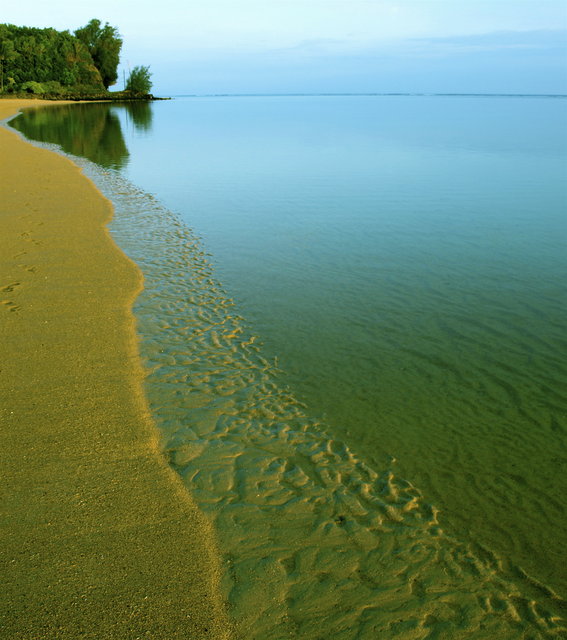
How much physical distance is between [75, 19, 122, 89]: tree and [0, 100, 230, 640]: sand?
5613 inches

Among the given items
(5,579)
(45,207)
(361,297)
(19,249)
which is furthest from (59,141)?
(5,579)

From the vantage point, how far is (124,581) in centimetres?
408

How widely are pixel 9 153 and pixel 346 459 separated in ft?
89.2

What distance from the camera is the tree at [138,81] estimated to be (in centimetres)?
13888

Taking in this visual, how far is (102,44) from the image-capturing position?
130750 millimetres

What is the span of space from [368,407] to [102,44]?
487ft

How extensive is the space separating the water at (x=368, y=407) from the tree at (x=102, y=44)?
5315 inches

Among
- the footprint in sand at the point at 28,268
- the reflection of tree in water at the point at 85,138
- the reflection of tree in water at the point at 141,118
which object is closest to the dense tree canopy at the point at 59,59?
the reflection of tree in water at the point at 141,118

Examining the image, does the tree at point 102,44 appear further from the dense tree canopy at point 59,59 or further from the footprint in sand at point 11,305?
the footprint in sand at point 11,305

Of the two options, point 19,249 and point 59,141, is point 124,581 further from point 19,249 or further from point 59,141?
point 59,141

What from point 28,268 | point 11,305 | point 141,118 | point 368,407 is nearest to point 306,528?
point 368,407

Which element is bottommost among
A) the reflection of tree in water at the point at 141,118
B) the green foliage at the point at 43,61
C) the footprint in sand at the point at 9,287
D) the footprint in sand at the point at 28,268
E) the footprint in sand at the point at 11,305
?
the reflection of tree in water at the point at 141,118

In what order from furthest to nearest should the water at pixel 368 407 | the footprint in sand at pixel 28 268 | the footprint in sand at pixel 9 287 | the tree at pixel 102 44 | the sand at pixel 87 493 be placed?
the tree at pixel 102 44 → the footprint in sand at pixel 28 268 → the footprint in sand at pixel 9 287 → the water at pixel 368 407 → the sand at pixel 87 493

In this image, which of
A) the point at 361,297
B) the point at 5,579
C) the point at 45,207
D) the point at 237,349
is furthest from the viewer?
the point at 45,207
